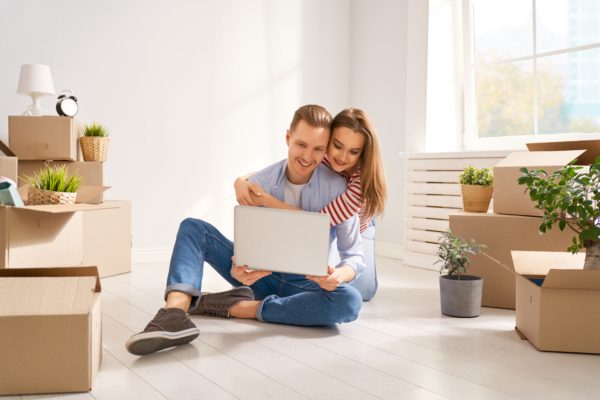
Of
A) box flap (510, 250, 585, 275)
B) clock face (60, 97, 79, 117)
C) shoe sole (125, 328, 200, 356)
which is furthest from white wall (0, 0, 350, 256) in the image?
box flap (510, 250, 585, 275)

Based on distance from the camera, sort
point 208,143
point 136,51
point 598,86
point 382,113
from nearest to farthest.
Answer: point 598,86, point 136,51, point 208,143, point 382,113

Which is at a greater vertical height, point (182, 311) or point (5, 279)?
point (5, 279)

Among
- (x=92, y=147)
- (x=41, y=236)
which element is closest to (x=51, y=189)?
(x=41, y=236)

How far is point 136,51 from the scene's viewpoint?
11.5 feet

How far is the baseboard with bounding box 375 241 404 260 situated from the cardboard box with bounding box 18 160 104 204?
6.09 ft

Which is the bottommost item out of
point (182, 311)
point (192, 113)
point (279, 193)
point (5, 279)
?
point (182, 311)

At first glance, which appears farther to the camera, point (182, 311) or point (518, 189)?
point (518, 189)

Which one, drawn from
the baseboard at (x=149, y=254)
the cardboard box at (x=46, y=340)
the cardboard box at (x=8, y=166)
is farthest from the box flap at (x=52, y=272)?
the baseboard at (x=149, y=254)

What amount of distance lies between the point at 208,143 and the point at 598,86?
7.18 ft

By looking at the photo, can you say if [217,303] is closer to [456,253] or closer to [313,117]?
[313,117]

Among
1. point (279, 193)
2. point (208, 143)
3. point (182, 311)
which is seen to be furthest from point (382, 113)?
point (182, 311)

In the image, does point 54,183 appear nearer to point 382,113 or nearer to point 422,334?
point 422,334

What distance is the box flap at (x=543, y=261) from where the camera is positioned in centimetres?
196

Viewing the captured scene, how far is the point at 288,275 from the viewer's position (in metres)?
2.12
